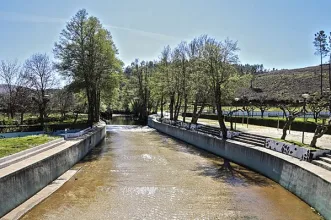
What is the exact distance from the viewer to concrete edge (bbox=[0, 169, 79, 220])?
11.0 meters

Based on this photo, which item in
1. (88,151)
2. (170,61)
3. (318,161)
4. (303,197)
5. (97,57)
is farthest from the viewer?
(170,61)

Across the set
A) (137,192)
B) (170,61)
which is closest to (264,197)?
(137,192)

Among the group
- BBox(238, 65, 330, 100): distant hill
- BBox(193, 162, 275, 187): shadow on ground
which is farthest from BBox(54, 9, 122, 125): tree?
BBox(238, 65, 330, 100): distant hill

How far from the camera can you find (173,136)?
38750mm

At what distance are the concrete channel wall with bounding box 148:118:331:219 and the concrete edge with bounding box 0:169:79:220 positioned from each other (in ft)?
33.0

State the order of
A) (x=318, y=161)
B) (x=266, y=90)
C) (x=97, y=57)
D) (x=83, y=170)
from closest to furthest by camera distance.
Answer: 1. (x=318, y=161)
2. (x=83, y=170)
3. (x=97, y=57)
4. (x=266, y=90)

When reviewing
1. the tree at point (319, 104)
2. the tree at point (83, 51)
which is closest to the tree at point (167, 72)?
the tree at point (83, 51)

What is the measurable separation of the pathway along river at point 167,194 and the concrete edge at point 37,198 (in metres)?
0.22

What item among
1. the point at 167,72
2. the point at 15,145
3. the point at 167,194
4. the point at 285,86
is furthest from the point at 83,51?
the point at 285,86

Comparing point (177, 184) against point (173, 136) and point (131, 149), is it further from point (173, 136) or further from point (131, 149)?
point (173, 136)

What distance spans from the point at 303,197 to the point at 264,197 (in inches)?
60.5

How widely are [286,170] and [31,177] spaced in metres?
10.8

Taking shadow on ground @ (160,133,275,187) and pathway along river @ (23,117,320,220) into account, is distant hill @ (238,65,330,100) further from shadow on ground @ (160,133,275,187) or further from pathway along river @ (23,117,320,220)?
pathway along river @ (23,117,320,220)

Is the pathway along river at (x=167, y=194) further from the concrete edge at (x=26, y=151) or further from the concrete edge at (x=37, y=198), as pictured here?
the concrete edge at (x=26, y=151)
